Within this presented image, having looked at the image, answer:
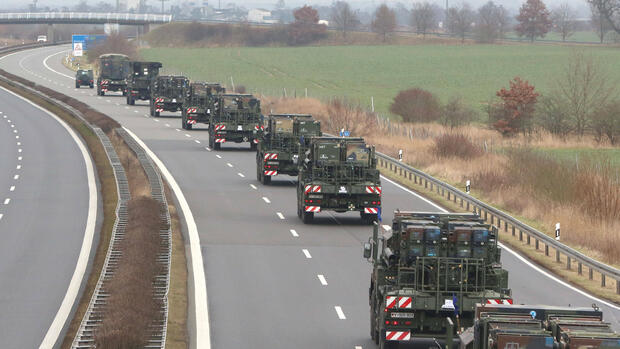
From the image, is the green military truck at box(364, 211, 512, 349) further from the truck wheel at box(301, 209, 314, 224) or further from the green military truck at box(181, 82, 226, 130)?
the green military truck at box(181, 82, 226, 130)

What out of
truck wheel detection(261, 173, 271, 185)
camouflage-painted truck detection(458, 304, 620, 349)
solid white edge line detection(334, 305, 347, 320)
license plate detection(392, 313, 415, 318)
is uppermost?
camouflage-painted truck detection(458, 304, 620, 349)

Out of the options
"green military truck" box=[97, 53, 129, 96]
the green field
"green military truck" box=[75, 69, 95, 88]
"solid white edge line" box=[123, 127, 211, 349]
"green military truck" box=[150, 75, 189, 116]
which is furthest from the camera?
the green field

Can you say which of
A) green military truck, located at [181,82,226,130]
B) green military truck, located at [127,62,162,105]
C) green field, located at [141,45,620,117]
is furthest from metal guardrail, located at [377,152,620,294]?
green military truck, located at [127,62,162,105]

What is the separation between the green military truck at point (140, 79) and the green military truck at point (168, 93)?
11.0 metres

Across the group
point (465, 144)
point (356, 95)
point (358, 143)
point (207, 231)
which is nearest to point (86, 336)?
point (207, 231)

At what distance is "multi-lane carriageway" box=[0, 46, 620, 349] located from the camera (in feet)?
75.1

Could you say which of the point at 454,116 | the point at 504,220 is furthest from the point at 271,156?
the point at 454,116

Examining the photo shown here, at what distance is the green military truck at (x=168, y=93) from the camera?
80625 mm

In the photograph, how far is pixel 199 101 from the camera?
2815 inches

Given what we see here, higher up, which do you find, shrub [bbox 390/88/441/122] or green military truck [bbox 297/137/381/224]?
green military truck [bbox 297/137/381/224]

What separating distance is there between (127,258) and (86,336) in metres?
7.58

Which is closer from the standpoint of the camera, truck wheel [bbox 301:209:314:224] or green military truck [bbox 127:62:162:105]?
truck wheel [bbox 301:209:314:224]

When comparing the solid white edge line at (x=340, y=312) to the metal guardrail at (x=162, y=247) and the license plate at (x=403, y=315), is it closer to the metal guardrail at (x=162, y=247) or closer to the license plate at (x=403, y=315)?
the metal guardrail at (x=162, y=247)

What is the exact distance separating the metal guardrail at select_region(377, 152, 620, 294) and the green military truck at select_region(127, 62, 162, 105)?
133 feet
